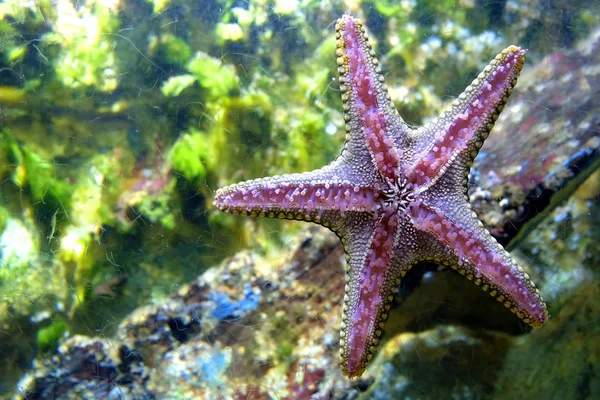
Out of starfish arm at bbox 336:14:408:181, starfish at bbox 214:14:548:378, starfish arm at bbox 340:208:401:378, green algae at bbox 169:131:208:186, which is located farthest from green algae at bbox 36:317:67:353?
starfish arm at bbox 336:14:408:181

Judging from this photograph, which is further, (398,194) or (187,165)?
(187,165)

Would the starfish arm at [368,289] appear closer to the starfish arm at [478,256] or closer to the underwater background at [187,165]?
the starfish arm at [478,256]

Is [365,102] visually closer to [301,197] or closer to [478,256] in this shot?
[301,197]

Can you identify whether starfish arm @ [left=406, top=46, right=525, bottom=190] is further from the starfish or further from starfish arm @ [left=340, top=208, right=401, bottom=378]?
starfish arm @ [left=340, top=208, right=401, bottom=378]

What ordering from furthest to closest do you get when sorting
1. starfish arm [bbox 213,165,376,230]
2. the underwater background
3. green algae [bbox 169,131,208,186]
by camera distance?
green algae [bbox 169,131,208,186] → the underwater background → starfish arm [bbox 213,165,376,230]

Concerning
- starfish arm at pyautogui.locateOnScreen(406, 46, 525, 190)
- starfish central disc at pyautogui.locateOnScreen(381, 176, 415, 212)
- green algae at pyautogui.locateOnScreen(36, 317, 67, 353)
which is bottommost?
green algae at pyautogui.locateOnScreen(36, 317, 67, 353)

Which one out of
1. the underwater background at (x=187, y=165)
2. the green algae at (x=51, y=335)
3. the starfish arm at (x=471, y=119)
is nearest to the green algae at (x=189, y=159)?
the underwater background at (x=187, y=165)

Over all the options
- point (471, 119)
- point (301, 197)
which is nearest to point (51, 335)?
point (301, 197)
